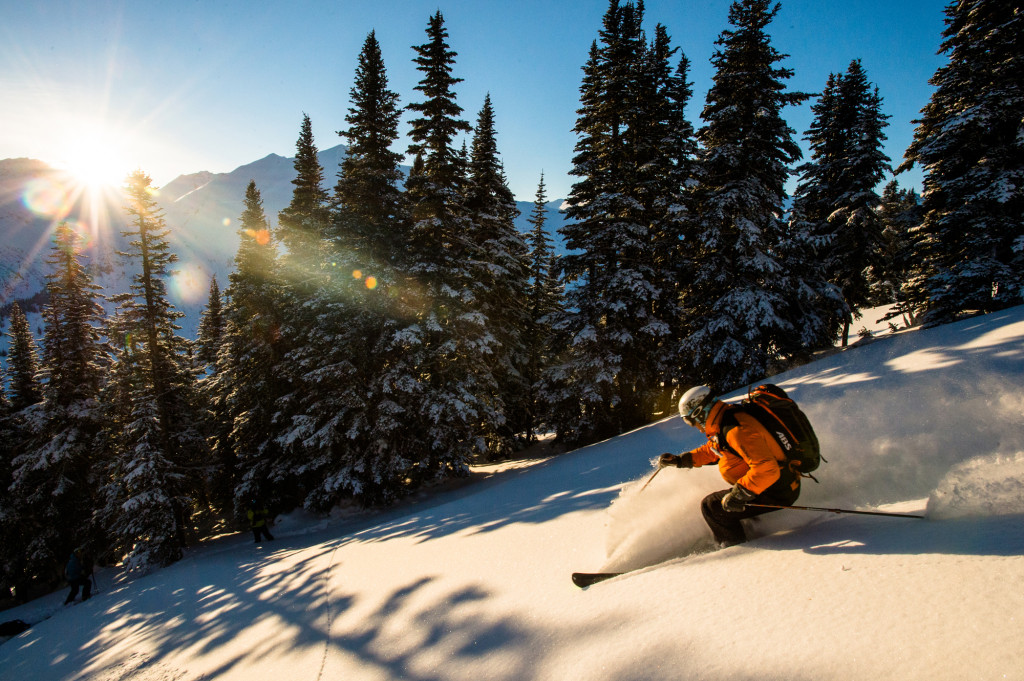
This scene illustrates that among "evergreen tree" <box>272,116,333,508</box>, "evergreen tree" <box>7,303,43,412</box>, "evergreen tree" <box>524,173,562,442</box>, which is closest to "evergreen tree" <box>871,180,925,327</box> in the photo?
"evergreen tree" <box>524,173,562,442</box>

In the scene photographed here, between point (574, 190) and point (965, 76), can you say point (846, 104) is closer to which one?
point (965, 76)

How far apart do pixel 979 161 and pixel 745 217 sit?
6768mm

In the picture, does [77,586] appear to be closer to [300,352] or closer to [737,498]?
[300,352]

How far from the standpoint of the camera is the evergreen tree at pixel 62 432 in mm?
20828

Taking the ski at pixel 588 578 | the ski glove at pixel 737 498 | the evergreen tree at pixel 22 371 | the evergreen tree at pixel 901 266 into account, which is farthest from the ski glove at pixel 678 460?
the evergreen tree at pixel 22 371

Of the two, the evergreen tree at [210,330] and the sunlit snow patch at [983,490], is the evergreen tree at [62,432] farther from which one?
the sunlit snow patch at [983,490]

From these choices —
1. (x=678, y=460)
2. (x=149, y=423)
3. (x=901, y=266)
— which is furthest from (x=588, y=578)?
(x=149, y=423)

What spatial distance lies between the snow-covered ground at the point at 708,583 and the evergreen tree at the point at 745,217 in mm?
6680

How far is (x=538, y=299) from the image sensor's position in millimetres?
27453

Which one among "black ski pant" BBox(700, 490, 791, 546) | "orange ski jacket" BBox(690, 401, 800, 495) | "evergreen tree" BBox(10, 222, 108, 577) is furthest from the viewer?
"evergreen tree" BBox(10, 222, 108, 577)

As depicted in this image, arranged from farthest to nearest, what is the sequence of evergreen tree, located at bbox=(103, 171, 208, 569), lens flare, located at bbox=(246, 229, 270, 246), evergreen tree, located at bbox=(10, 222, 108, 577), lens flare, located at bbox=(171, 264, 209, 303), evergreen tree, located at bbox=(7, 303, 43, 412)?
lens flare, located at bbox=(171, 264, 209, 303) < lens flare, located at bbox=(246, 229, 270, 246) < evergreen tree, located at bbox=(7, 303, 43, 412) < evergreen tree, located at bbox=(10, 222, 108, 577) < evergreen tree, located at bbox=(103, 171, 208, 569)

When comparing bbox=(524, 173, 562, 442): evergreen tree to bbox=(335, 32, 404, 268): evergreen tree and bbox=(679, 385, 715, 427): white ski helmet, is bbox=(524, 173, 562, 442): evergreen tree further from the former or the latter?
bbox=(679, 385, 715, 427): white ski helmet

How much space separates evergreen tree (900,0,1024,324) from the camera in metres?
12.9

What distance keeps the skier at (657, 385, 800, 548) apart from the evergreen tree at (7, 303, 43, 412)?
111 ft
